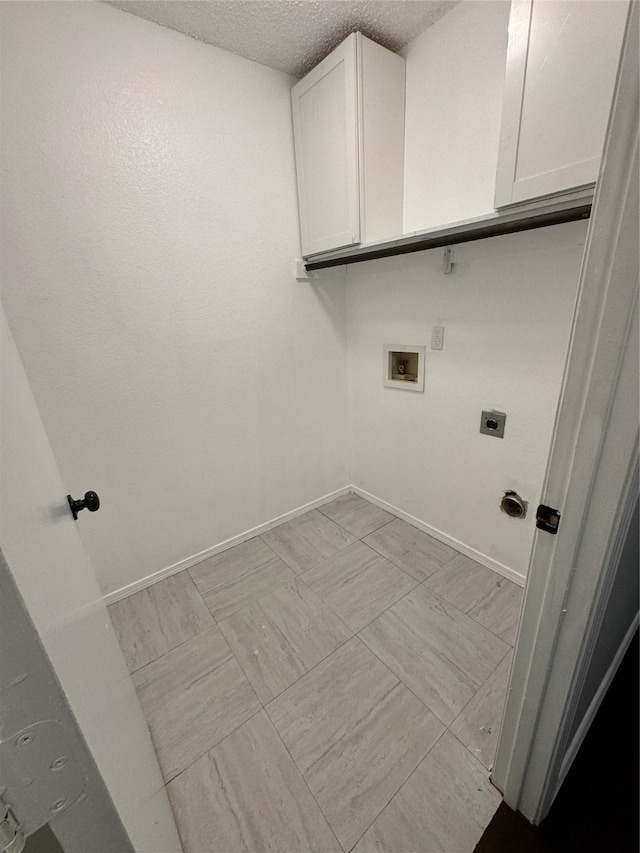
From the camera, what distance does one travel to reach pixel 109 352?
4.89 ft

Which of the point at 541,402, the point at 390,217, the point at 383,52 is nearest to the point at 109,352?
the point at 390,217

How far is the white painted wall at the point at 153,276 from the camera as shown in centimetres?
124

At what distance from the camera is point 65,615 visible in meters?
0.44

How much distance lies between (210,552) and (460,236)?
203cm

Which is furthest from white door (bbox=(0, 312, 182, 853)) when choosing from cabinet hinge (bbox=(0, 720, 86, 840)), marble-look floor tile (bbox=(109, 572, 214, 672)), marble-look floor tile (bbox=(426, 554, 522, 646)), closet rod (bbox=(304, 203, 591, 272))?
closet rod (bbox=(304, 203, 591, 272))

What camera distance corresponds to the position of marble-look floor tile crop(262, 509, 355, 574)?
1934mm

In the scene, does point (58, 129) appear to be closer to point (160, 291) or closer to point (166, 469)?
point (160, 291)

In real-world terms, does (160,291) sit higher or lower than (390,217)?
lower

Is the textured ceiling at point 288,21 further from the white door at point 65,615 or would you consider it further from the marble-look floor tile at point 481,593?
the marble-look floor tile at point 481,593

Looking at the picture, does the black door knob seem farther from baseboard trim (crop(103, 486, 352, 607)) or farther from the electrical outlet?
the electrical outlet

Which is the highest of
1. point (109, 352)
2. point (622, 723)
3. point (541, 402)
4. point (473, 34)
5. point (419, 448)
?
point (473, 34)

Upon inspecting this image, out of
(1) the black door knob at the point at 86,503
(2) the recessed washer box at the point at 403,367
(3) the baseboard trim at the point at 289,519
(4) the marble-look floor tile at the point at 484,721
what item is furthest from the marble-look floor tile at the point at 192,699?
(2) the recessed washer box at the point at 403,367

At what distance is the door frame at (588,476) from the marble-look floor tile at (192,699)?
3.04 feet

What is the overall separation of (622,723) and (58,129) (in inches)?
113
